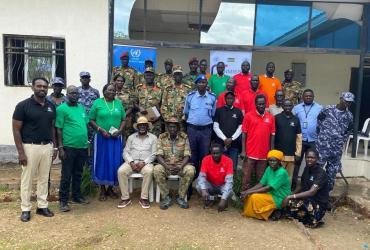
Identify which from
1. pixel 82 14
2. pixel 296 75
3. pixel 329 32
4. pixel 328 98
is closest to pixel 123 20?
pixel 82 14

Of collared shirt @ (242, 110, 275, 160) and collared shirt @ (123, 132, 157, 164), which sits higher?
collared shirt @ (242, 110, 275, 160)

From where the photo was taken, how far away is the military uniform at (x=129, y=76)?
6673mm

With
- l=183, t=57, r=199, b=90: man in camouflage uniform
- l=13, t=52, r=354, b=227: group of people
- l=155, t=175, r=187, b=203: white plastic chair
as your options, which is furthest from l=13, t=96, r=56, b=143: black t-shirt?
l=183, t=57, r=199, b=90: man in camouflage uniform

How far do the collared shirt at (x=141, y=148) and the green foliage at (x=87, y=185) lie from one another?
0.75 metres

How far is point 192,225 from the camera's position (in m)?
5.15

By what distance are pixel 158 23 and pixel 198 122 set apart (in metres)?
4.52

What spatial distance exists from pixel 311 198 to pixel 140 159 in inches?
105

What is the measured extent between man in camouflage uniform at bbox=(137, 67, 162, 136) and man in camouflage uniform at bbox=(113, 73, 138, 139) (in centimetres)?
14

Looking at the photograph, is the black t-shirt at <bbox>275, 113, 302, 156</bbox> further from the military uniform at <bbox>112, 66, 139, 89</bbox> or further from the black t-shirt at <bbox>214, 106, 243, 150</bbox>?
the military uniform at <bbox>112, 66, 139, 89</bbox>

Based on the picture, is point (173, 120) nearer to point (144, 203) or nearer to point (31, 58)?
point (144, 203)

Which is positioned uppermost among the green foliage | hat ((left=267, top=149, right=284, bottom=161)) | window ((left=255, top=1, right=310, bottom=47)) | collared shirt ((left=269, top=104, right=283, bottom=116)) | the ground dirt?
window ((left=255, top=1, right=310, bottom=47))

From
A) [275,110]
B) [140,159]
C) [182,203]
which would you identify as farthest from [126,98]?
[275,110]

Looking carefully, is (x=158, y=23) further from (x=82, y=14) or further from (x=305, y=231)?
(x=305, y=231)

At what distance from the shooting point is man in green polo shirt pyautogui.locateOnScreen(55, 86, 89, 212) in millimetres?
5332
